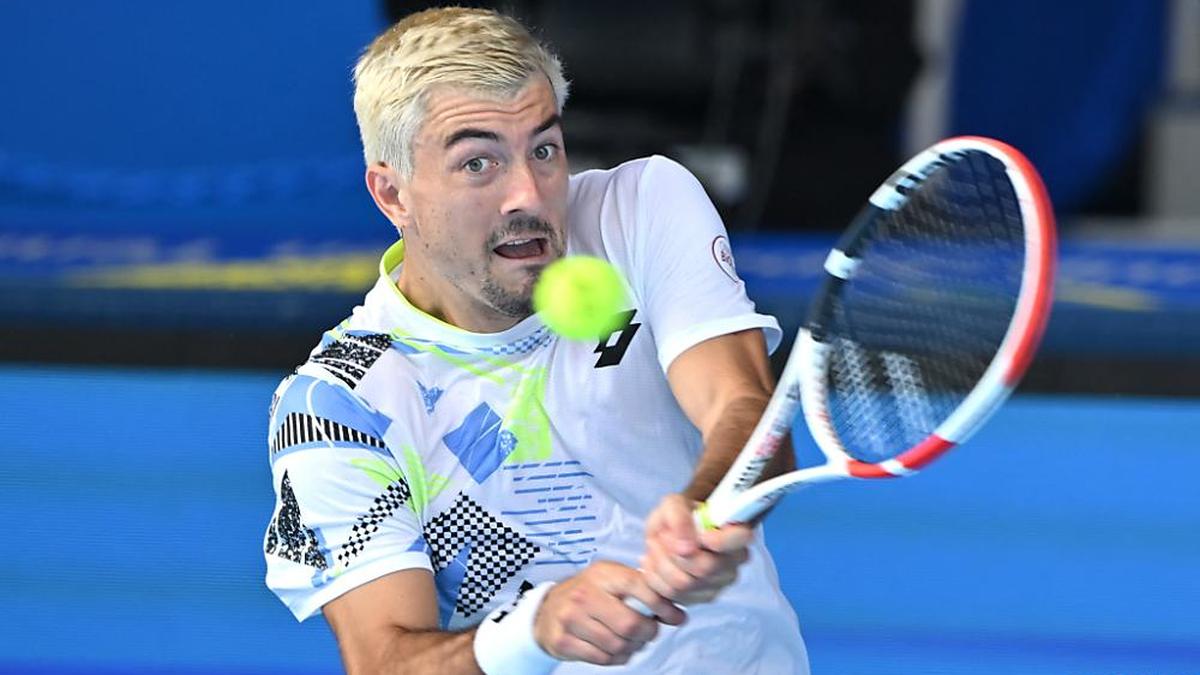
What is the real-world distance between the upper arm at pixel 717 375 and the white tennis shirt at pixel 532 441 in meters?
0.02

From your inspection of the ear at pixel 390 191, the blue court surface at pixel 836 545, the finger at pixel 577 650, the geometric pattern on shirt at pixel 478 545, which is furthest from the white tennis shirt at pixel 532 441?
the blue court surface at pixel 836 545

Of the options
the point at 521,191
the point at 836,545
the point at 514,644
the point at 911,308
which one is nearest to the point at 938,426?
the point at 911,308

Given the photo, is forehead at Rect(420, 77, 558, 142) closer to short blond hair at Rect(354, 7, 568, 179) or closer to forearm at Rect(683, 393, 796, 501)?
short blond hair at Rect(354, 7, 568, 179)

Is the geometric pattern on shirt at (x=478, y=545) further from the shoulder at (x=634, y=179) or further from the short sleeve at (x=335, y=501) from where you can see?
the shoulder at (x=634, y=179)

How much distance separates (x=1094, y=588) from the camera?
11.5 feet

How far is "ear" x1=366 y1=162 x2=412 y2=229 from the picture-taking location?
2.18 meters

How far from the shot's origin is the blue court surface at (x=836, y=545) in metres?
3.42

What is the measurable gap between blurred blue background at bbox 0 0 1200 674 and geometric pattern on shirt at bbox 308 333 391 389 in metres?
1.49

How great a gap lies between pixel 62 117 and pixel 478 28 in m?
3.64

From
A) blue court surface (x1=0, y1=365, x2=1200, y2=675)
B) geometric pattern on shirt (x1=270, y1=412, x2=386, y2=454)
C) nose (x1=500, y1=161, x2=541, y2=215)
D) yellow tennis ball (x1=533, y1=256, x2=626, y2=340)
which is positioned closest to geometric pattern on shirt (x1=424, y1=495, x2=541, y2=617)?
geometric pattern on shirt (x1=270, y1=412, x2=386, y2=454)

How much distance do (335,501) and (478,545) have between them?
0.18m

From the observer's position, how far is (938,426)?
1739 mm

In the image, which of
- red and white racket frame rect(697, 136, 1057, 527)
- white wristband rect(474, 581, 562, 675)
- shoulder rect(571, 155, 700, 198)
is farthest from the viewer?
shoulder rect(571, 155, 700, 198)

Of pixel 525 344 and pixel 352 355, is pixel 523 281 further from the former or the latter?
pixel 352 355
